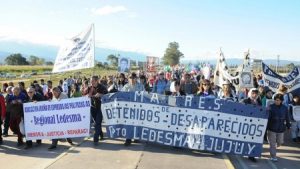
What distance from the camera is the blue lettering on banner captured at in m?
10.4

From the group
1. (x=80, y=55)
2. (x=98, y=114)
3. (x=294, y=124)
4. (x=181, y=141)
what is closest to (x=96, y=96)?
(x=98, y=114)

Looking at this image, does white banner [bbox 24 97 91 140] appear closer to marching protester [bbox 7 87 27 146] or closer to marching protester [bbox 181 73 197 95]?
marching protester [bbox 7 87 27 146]

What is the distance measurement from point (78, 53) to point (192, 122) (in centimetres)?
558

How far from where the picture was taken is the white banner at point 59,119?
11469 mm

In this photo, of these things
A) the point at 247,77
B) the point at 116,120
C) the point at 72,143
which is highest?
the point at 247,77

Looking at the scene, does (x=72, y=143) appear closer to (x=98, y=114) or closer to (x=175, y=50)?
(x=98, y=114)

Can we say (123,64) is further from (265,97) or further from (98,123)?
(98,123)

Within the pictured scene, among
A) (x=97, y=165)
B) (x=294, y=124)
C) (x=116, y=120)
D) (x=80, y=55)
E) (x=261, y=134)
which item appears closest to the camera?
(x=97, y=165)

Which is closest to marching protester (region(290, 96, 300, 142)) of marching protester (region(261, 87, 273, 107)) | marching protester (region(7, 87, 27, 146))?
marching protester (region(261, 87, 273, 107))

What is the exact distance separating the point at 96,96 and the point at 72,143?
59.1 inches

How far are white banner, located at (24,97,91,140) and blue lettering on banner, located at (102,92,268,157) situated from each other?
859 millimetres

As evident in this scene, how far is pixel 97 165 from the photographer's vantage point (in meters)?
9.16

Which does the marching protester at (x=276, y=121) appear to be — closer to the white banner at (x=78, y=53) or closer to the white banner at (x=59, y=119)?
the white banner at (x=59, y=119)

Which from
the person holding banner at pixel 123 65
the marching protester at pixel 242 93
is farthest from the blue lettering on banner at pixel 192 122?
the person holding banner at pixel 123 65
